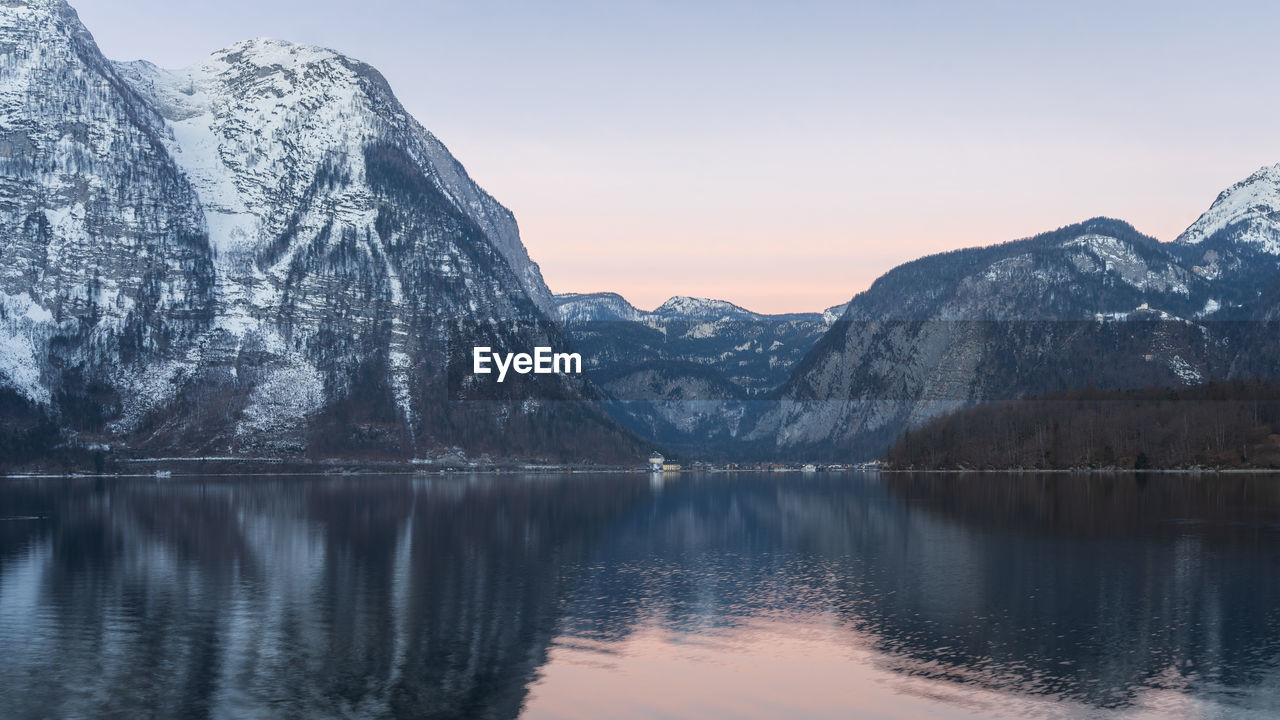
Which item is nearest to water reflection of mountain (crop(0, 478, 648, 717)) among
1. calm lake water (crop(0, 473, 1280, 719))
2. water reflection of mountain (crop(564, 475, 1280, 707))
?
calm lake water (crop(0, 473, 1280, 719))

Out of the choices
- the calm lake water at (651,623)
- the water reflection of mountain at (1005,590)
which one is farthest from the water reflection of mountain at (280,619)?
the water reflection of mountain at (1005,590)

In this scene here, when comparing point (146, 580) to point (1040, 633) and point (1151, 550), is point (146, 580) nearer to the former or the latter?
point (1040, 633)

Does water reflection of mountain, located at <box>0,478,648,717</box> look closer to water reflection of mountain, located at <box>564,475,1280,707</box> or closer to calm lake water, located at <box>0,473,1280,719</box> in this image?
calm lake water, located at <box>0,473,1280,719</box>

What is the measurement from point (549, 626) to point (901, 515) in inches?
3847

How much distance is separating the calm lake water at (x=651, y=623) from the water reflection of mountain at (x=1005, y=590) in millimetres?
375

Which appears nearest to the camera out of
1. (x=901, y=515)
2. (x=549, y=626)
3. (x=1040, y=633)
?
(x=1040, y=633)

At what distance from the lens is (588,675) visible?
196 ft

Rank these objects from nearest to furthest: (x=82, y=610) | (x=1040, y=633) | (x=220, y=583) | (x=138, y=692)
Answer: (x=138, y=692) → (x=1040, y=633) → (x=82, y=610) → (x=220, y=583)

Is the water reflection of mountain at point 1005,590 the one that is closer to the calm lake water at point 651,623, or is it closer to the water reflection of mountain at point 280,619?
the calm lake water at point 651,623

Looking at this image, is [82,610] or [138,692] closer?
[138,692]

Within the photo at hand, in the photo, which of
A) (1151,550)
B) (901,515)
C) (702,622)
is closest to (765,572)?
(702,622)

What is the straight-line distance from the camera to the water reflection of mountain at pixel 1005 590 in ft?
198

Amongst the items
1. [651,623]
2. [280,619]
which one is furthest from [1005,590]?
[280,619]

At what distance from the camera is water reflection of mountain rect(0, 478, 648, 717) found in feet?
181
